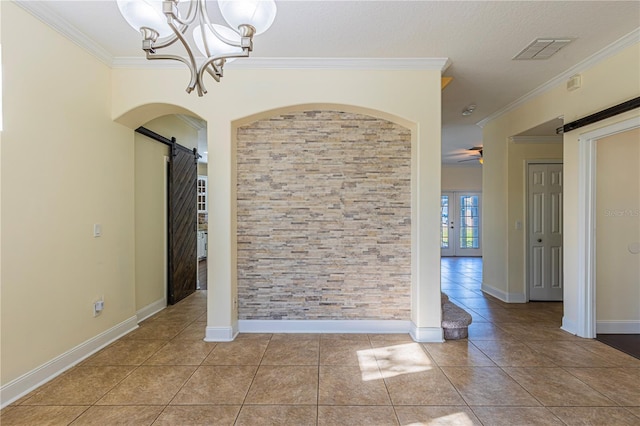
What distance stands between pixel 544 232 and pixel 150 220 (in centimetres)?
567

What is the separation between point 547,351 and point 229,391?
2.92m

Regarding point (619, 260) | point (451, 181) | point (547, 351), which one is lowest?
point (547, 351)

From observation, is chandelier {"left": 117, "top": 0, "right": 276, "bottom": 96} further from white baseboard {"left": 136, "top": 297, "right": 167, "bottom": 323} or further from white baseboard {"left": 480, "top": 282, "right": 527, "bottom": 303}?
white baseboard {"left": 480, "top": 282, "right": 527, "bottom": 303}

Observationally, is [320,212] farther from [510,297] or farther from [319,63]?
[510,297]

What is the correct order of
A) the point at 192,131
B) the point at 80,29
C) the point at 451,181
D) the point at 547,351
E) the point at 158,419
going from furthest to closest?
the point at 451,181 → the point at 192,131 → the point at 547,351 → the point at 80,29 → the point at 158,419

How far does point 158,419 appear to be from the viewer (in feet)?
6.56

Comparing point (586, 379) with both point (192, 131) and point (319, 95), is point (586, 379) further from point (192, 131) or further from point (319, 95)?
point (192, 131)

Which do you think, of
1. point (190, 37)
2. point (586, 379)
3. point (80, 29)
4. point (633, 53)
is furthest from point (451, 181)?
point (80, 29)

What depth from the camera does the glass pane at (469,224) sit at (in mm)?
9969

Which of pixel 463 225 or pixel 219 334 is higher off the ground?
pixel 463 225

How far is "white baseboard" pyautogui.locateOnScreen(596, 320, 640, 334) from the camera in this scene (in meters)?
3.44

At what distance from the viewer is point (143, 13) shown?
156 cm

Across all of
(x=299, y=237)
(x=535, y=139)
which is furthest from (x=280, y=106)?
(x=535, y=139)

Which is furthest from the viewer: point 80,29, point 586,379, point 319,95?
point 319,95
